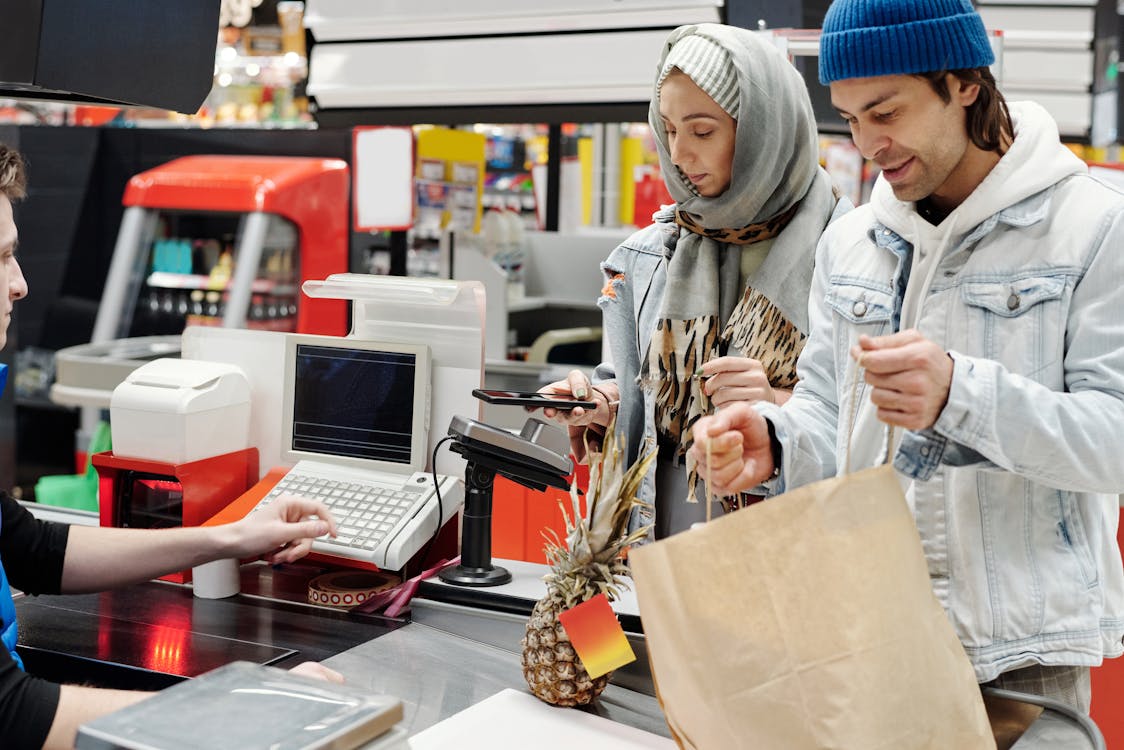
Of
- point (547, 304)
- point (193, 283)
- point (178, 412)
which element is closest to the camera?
point (178, 412)

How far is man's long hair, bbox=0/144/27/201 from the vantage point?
1770 millimetres

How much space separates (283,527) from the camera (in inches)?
77.3

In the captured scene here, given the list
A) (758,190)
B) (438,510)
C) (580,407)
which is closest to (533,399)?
(580,407)

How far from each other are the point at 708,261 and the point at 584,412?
38 cm

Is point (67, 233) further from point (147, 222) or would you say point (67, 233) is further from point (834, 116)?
point (834, 116)

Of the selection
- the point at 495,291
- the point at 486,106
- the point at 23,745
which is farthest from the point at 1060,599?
the point at 495,291

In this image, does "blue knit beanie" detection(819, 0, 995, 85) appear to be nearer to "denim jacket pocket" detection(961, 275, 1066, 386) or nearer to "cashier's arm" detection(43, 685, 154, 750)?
"denim jacket pocket" detection(961, 275, 1066, 386)

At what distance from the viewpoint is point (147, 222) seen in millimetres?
5684

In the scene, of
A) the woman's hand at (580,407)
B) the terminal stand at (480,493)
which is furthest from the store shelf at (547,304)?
the terminal stand at (480,493)

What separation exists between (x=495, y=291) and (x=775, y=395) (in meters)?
3.53

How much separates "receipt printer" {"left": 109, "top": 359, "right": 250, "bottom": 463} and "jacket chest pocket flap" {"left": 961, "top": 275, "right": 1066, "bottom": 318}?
1.53m

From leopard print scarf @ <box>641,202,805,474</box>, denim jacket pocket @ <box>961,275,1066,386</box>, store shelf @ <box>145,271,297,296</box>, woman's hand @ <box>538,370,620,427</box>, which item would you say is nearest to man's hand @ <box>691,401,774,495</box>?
denim jacket pocket @ <box>961,275,1066,386</box>

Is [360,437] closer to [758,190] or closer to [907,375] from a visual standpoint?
[758,190]

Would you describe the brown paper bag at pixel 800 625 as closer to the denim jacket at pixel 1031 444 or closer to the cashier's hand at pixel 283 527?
the denim jacket at pixel 1031 444
